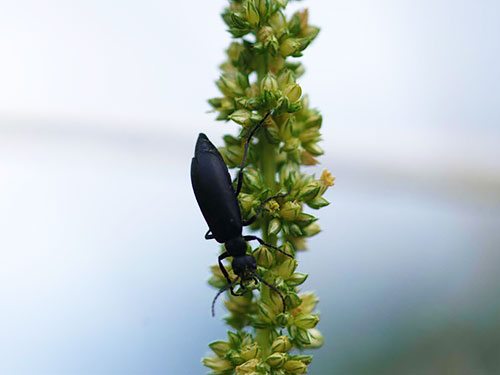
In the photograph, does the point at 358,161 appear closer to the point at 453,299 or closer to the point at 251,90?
the point at 453,299

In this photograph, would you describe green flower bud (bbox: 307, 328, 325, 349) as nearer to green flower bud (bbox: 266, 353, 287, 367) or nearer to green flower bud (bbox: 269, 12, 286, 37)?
green flower bud (bbox: 266, 353, 287, 367)

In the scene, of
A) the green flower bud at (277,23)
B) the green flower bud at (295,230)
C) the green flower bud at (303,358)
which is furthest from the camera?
the green flower bud at (277,23)

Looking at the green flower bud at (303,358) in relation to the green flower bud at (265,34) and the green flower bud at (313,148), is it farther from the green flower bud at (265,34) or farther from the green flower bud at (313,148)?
the green flower bud at (265,34)

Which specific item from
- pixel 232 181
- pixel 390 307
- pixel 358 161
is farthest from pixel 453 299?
pixel 232 181

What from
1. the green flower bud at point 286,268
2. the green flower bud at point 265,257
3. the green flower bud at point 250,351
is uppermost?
the green flower bud at point 265,257

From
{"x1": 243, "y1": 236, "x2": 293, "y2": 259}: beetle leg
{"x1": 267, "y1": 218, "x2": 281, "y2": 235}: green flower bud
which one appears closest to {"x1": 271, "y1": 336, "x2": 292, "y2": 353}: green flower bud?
{"x1": 243, "y1": 236, "x2": 293, "y2": 259}: beetle leg

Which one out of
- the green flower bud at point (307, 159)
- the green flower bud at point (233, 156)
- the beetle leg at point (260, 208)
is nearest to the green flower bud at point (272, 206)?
the beetle leg at point (260, 208)

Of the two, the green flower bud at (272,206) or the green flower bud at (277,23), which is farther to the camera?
the green flower bud at (277,23)
